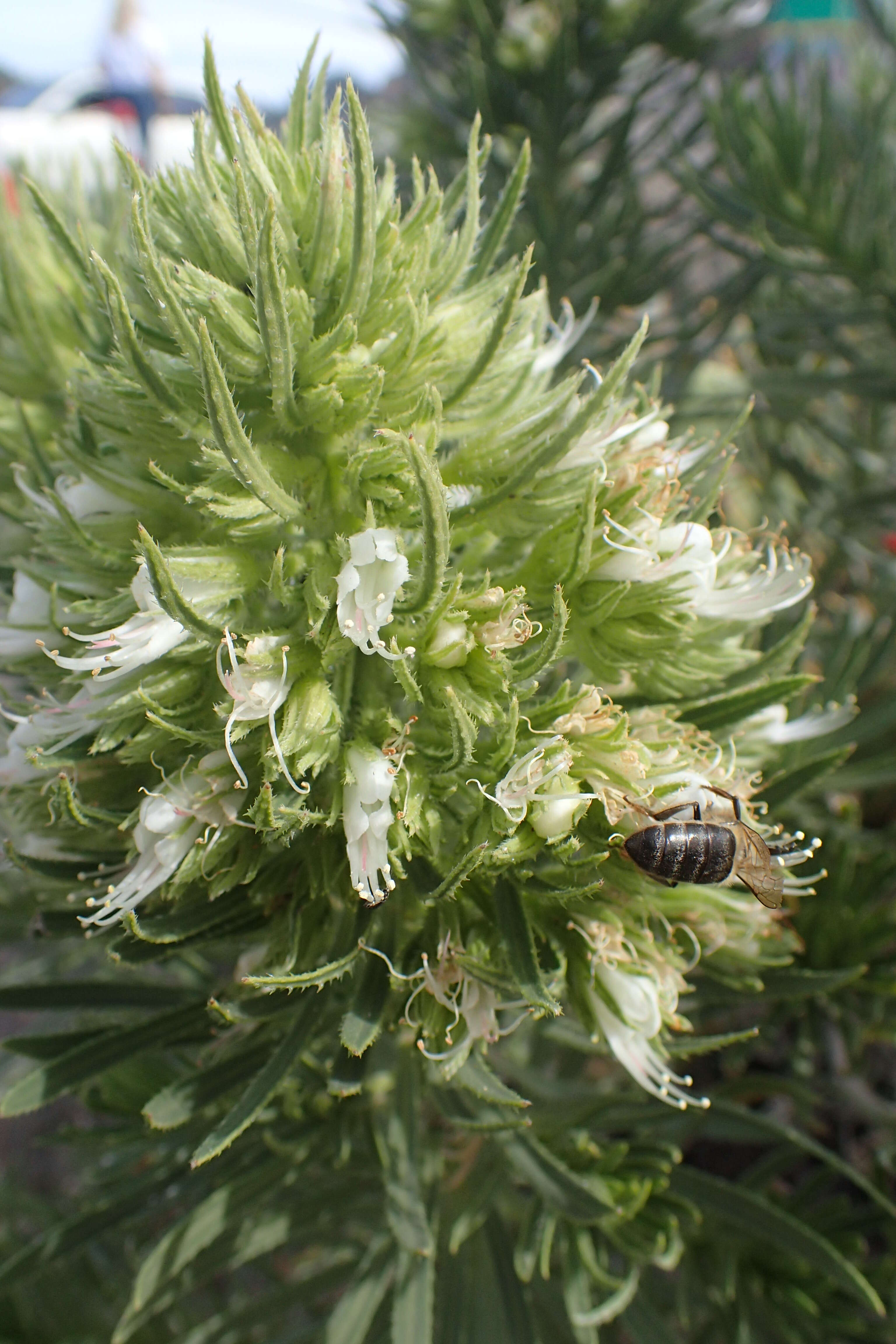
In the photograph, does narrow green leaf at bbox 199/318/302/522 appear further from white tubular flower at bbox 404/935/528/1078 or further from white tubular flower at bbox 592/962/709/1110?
white tubular flower at bbox 592/962/709/1110

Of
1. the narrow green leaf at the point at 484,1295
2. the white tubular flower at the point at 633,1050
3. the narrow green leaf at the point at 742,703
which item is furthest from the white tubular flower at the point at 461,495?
the narrow green leaf at the point at 484,1295

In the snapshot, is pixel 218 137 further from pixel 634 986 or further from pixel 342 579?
pixel 634 986

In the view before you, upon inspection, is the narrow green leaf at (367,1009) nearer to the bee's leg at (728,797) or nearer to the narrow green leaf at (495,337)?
the bee's leg at (728,797)

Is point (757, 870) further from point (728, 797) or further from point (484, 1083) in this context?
point (484, 1083)

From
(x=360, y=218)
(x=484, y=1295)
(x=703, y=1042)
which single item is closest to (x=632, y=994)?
(x=703, y=1042)

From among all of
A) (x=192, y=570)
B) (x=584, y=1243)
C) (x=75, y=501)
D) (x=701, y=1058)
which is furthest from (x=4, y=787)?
(x=701, y=1058)

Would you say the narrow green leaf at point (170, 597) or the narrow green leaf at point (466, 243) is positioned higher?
the narrow green leaf at point (466, 243)

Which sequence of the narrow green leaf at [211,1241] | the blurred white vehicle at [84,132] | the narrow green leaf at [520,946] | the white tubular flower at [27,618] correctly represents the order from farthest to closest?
the blurred white vehicle at [84,132], the narrow green leaf at [211,1241], the white tubular flower at [27,618], the narrow green leaf at [520,946]
